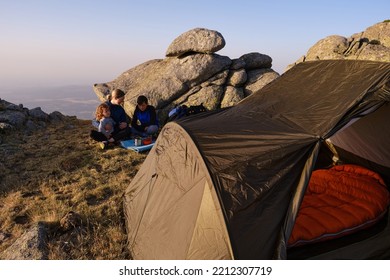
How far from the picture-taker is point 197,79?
15211 mm

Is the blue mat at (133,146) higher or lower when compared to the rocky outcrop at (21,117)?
lower

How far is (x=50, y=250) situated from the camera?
4969mm

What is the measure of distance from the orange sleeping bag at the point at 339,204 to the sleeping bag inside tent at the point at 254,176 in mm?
51

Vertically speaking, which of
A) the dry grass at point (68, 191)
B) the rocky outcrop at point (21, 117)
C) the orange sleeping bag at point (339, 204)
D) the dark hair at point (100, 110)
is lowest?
the dry grass at point (68, 191)

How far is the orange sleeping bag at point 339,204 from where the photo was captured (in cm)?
459

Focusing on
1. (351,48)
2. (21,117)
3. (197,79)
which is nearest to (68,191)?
(21,117)

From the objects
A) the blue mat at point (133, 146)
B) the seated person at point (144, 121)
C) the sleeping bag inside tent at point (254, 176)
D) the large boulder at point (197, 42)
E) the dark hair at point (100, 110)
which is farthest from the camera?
the large boulder at point (197, 42)

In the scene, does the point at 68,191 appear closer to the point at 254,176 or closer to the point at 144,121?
the point at 144,121

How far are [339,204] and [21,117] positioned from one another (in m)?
14.0

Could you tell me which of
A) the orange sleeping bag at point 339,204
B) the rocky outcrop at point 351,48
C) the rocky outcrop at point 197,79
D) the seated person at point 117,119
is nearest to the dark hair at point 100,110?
the seated person at point 117,119

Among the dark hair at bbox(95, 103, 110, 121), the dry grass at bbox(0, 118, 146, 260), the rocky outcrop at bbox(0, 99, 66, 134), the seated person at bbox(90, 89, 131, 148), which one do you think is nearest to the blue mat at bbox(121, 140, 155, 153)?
the dry grass at bbox(0, 118, 146, 260)

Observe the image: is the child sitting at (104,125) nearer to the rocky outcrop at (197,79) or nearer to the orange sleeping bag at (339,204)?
the rocky outcrop at (197,79)

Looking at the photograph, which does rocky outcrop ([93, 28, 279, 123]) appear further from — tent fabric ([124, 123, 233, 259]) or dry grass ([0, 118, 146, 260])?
tent fabric ([124, 123, 233, 259])
